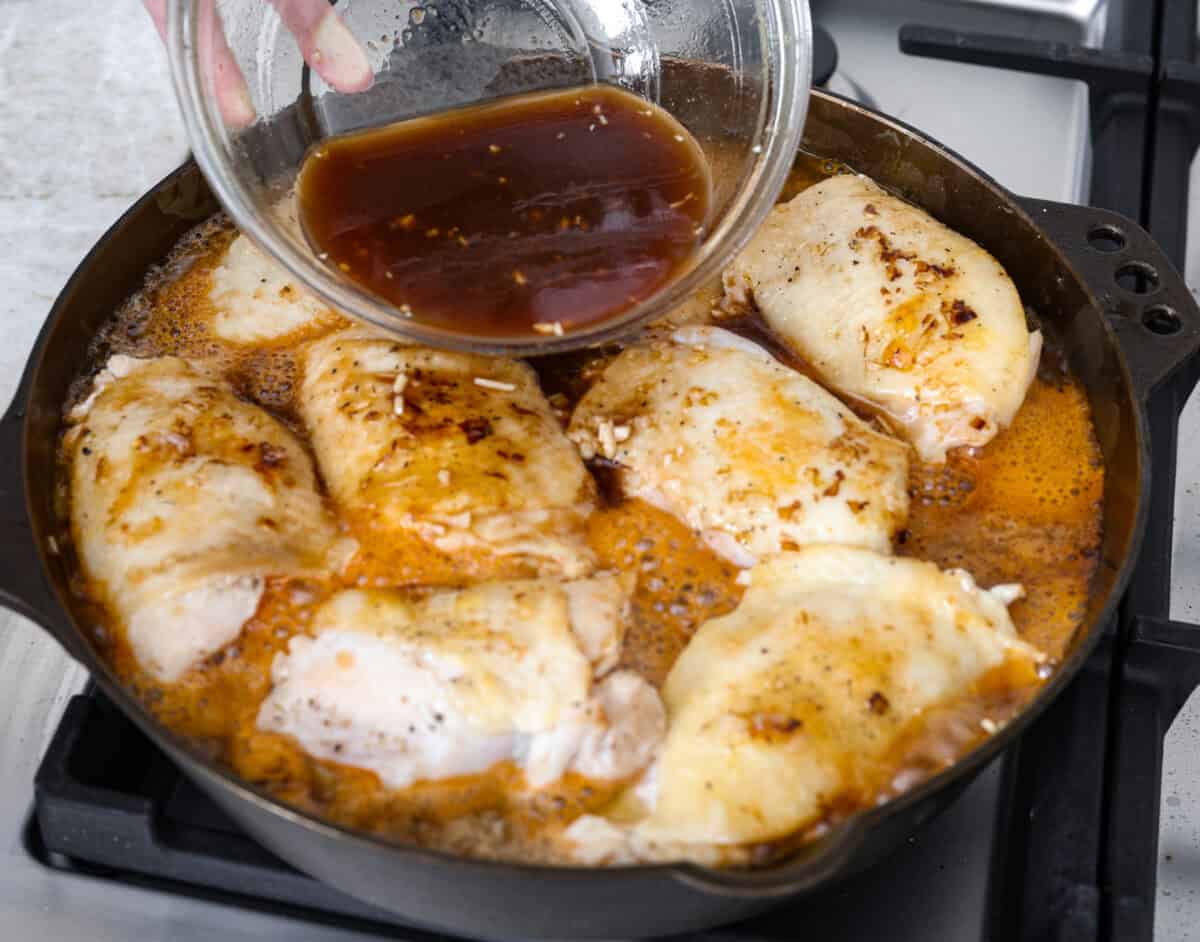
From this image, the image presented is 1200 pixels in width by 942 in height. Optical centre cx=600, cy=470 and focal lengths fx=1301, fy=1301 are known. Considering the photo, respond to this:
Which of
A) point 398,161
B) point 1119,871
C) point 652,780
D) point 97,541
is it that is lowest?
point 1119,871

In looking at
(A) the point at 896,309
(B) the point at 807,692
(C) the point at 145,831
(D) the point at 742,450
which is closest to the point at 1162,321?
(A) the point at 896,309

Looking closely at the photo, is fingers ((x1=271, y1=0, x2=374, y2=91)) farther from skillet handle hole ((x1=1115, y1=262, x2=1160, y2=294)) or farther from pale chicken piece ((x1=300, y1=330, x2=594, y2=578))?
skillet handle hole ((x1=1115, y1=262, x2=1160, y2=294))

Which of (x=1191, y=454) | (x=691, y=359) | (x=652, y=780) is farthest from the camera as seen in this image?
(x=1191, y=454)

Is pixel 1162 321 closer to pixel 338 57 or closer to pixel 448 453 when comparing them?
pixel 448 453

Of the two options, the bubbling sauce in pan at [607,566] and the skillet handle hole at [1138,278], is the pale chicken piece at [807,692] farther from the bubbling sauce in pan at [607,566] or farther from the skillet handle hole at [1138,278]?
the skillet handle hole at [1138,278]

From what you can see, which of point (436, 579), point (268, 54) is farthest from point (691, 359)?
point (268, 54)

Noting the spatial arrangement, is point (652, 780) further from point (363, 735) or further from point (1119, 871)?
point (1119, 871)
